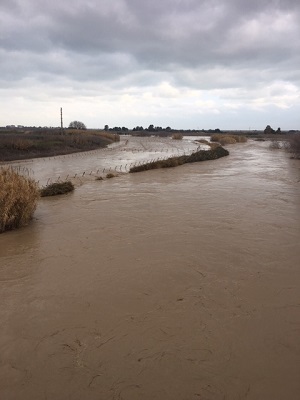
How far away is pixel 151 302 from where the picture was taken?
5387mm

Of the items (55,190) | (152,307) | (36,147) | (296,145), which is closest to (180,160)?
(55,190)

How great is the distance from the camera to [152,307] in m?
5.24

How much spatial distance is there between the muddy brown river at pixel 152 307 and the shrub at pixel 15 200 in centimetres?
42

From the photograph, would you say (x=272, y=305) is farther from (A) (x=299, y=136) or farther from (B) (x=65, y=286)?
(A) (x=299, y=136)

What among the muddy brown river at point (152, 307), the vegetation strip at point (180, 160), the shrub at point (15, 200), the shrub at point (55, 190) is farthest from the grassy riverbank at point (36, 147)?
the muddy brown river at point (152, 307)

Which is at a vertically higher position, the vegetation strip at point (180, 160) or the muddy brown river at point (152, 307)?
the vegetation strip at point (180, 160)

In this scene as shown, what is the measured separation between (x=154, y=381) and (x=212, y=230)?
5.65m

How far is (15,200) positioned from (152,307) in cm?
564

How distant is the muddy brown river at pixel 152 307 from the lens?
12.4ft

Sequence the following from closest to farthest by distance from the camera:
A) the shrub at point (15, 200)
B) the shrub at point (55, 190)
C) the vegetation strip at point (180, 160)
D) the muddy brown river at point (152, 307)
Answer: the muddy brown river at point (152, 307)
the shrub at point (15, 200)
the shrub at point (55, 190)
the vegetation strip at point (180, 160)

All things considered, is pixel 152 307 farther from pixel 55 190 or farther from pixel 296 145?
pixel 296 145

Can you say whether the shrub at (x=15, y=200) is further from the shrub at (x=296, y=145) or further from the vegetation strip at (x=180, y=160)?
the shrub at (x=296, y=145)

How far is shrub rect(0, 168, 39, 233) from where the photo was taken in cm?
886

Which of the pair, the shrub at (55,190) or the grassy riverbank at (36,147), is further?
the grassy riverbank at (36,147)
